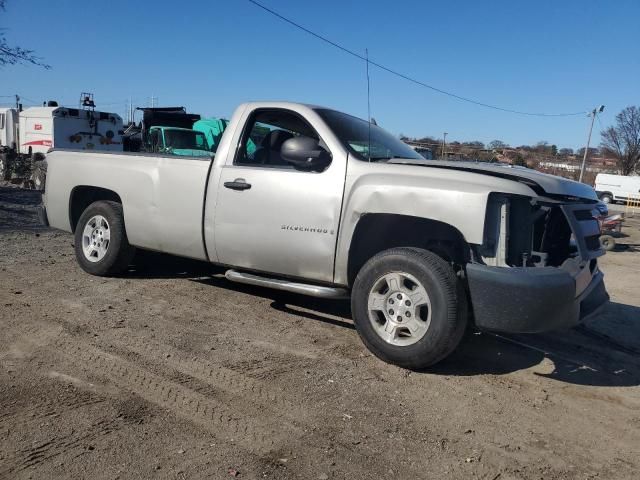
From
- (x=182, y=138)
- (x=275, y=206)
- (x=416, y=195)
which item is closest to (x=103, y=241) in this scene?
(x=275, y=206)

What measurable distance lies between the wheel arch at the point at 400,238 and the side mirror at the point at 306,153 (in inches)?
24.4

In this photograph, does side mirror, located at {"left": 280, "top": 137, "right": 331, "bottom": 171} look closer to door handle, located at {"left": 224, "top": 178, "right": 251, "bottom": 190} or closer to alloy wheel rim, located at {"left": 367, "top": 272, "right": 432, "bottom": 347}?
door handle, located at {"left": 224, "top": 178, "right": 251, "bottom": 190}

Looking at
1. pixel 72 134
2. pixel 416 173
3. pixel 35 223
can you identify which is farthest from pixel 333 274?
pixel 72 134

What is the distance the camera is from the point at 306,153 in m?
4.46

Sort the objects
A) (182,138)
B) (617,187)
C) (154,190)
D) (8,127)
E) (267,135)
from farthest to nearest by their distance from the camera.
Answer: (617,187), (8,127), (182,138), (154,190), (267,135)

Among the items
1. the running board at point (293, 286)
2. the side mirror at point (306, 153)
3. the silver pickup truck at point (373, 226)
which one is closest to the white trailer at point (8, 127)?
the silver pickup truck at point (373, 226)

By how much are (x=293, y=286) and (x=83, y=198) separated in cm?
328

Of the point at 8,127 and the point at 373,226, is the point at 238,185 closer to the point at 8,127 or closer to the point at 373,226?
the point at 373,226

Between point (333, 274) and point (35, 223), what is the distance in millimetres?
7824

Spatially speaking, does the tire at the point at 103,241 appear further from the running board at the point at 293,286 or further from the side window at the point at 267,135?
the side window at the point at 267,135

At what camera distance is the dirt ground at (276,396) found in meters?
2.89

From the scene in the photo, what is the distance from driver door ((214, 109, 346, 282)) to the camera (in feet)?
14.8

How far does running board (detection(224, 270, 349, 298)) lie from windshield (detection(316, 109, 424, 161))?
1108mm

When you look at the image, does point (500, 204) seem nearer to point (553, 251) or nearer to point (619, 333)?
point (553, 251)
